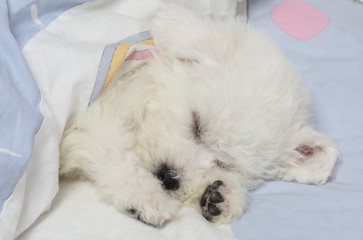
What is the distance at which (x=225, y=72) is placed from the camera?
1.80 metres

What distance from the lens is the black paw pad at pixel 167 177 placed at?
1.67m

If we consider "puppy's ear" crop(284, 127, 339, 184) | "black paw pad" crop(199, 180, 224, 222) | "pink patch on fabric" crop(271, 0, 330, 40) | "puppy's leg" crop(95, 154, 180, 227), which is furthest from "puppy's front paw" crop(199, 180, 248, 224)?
"pink patch on fabric" crop(271, 0, 330, 40)

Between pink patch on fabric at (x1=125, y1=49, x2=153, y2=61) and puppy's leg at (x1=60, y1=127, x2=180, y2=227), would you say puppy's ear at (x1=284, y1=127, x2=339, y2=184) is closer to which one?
puppy's leg at (x1=60, y1=127, x2=180, y2=227)

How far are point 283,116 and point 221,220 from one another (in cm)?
50

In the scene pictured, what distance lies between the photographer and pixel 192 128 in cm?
174

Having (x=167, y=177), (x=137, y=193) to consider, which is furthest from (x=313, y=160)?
(x=137, y=193)

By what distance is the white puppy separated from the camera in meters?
1.67

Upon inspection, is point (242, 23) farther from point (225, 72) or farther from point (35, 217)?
point (35, 217)

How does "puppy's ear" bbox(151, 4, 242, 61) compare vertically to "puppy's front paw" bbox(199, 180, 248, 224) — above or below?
above

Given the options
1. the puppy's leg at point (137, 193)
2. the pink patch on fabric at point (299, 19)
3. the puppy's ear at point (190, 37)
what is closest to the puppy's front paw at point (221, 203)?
the puppy's leg at point (137, 193)

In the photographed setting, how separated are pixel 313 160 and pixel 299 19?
1019mm

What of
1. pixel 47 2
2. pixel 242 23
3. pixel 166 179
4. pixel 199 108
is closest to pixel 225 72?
pixel 199 108

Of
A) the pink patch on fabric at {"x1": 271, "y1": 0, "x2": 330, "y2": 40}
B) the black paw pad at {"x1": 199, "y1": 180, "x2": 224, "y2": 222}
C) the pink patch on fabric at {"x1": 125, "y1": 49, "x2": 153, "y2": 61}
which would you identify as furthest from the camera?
the pink patch on fabric at {"x1": 271, "y1": 0, "x2": 330, "y2": 40}

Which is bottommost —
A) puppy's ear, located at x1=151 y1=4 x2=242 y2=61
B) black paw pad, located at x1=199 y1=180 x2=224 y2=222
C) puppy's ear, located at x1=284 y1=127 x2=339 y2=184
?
puppy's ear, located at x1=284 y1=127 x2=339 y2=184
